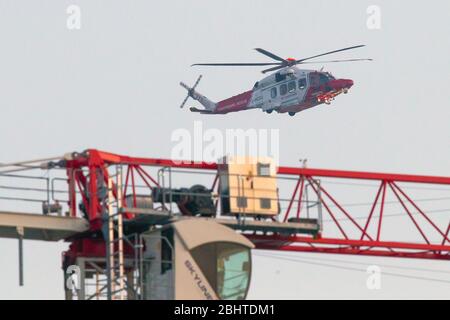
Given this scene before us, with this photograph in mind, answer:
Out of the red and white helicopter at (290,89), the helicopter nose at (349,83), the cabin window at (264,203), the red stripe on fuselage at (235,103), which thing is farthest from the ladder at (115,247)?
the red stripe on fuselage at (235,103)

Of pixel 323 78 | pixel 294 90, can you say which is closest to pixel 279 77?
pixel 294 90

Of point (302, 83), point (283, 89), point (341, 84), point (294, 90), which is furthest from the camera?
point (283, 89)

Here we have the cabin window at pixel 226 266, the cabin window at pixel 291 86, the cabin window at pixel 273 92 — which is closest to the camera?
the cabin window at pixel 226 266

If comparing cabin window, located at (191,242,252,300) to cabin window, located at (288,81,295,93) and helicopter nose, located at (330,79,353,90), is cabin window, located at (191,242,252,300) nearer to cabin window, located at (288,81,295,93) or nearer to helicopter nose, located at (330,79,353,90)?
helicopter nose, located at (330,79,353,90)

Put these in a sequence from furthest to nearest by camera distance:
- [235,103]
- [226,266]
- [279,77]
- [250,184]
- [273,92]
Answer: [235,103], [273,92], [279,77], [250,184], [226,266]

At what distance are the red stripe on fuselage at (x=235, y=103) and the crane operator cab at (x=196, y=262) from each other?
72.0 meters

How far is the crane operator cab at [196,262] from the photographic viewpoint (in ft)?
173

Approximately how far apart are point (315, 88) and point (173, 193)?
59.8 meters

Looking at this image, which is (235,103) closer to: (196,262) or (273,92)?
(273,92)

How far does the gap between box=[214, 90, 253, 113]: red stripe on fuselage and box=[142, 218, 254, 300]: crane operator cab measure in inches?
2833

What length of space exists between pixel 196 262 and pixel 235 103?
7761 cm

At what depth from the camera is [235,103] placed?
130 metres

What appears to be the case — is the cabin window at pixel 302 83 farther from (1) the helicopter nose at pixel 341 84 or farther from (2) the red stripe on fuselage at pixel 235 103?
(2) the red stripe on fuselage at pixel 235 103
